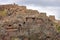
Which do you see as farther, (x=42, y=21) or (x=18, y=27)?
(x=42, y=21)

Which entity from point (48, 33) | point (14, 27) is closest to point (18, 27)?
point (14, 27)

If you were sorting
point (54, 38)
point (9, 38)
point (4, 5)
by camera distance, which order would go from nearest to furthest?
point (9, 38), point (54, 38), point (4, 5)

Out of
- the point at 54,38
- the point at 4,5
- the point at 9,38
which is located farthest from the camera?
the point at 4,5

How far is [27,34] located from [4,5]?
18.7 metres

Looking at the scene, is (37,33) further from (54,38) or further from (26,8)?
(26,8)

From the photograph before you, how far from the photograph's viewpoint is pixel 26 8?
69.6 metres

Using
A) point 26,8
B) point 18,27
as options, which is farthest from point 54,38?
point 26,8

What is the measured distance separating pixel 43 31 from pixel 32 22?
2.43 metres

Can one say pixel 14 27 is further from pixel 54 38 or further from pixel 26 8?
pixel 26 8

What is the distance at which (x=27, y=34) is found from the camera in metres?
51.7

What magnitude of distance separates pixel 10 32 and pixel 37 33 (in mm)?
3989

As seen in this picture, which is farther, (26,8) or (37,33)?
(26,8)

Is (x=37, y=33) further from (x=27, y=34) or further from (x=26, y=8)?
(x=26, y=8)

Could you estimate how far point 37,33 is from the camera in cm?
5238
